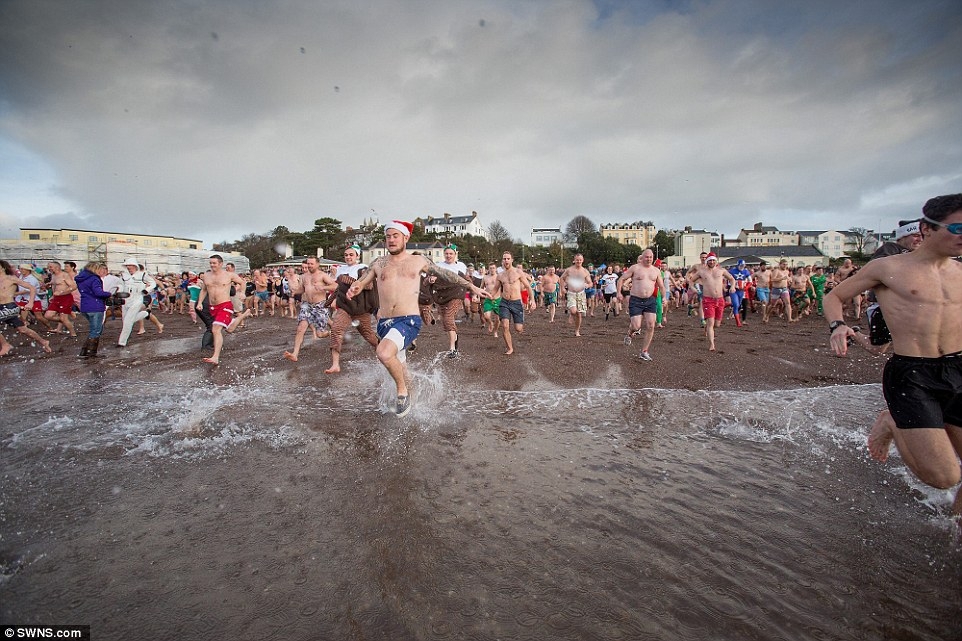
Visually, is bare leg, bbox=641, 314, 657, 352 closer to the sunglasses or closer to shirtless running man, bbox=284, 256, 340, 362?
the sunglasses

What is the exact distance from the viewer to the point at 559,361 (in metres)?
8.05

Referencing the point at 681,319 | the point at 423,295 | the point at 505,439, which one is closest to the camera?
the point at 505,439

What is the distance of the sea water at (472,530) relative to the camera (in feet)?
6.47

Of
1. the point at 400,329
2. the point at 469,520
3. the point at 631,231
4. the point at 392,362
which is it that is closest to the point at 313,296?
the point at 400,329

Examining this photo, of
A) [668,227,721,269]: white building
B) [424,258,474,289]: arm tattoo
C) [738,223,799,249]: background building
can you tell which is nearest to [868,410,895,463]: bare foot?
[424,258,474,289]: arm tattoo

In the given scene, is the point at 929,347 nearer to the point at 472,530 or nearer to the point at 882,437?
the point at 882,437

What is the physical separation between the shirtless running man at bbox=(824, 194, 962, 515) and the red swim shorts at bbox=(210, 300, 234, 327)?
8.40m

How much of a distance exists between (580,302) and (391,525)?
9864 mm

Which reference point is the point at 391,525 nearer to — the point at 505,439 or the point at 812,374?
the point at 505,439

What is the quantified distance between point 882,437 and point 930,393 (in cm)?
61

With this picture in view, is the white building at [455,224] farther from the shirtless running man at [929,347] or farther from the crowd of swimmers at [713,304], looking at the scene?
the shirtless running man at [929,347]

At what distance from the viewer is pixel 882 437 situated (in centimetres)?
302

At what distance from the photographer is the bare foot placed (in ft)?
9.73

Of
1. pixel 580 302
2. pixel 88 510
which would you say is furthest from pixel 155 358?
pixel 580 302
